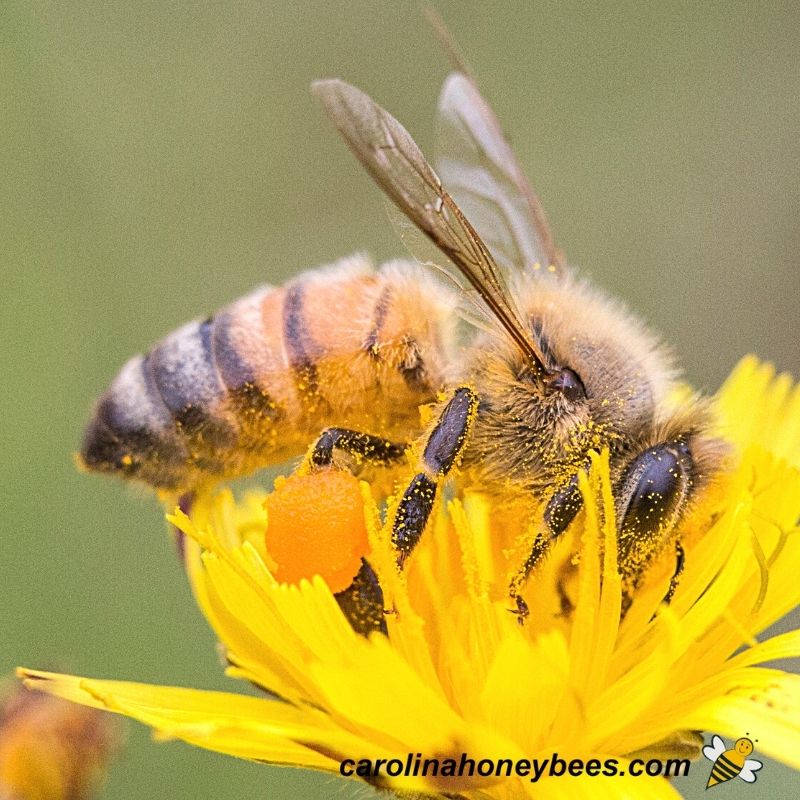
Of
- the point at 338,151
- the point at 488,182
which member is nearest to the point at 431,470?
the point at 488,182

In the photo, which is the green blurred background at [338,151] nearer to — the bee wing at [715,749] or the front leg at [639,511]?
the front leg at [639,511]

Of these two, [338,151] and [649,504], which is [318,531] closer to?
[649,504]

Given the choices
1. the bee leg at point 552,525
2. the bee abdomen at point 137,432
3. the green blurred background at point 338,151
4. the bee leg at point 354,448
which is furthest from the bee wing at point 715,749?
the green blurred background at point 338,151

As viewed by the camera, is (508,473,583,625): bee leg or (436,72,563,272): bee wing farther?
(436,72,563,272): bee wing

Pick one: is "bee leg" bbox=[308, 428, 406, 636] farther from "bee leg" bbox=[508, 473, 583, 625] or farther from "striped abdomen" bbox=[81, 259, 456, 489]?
"bee leg" bbox=[508, 473, 583, 625]

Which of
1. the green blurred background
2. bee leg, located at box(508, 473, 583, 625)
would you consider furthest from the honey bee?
the green blurred background

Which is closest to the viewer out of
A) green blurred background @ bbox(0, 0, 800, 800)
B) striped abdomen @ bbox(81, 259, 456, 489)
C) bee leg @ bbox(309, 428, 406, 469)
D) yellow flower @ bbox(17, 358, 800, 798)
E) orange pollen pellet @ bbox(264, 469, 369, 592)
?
yellow flower @ bbox(17, 358, 800, 798)
